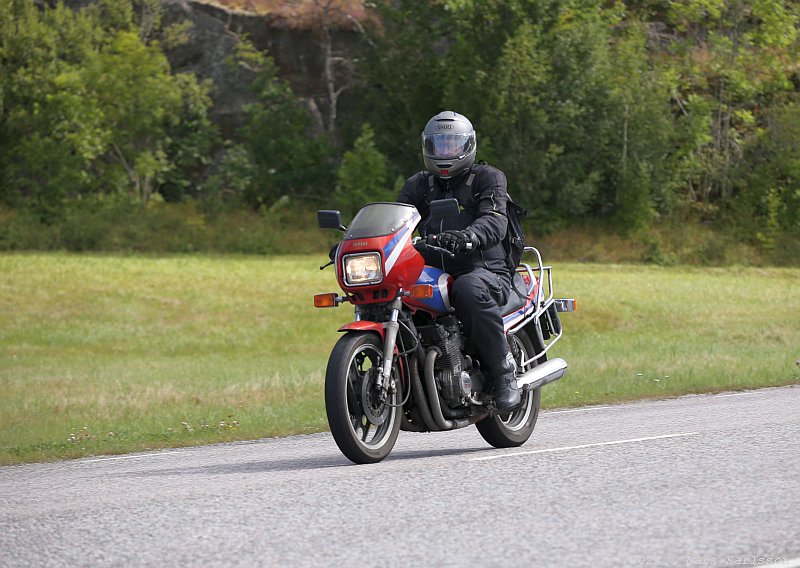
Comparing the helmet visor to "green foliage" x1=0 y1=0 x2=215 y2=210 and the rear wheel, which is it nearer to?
the rear wheel

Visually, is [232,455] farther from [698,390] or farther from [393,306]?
[698,390]

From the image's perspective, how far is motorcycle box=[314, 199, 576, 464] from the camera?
29.8 ft

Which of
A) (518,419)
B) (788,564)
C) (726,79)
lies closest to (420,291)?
(518,419)

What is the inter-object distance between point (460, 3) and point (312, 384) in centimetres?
3882

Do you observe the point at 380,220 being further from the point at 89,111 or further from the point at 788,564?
the point at 89,111

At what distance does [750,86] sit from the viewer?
187 ft

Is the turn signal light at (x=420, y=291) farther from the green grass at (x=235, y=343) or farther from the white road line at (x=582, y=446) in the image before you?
the green grass at (x=235, y=343)

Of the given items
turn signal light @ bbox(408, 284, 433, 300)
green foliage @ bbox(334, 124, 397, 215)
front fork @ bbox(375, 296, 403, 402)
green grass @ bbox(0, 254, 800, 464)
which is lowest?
green foliage @ bbox(334, 124, 397, 215)

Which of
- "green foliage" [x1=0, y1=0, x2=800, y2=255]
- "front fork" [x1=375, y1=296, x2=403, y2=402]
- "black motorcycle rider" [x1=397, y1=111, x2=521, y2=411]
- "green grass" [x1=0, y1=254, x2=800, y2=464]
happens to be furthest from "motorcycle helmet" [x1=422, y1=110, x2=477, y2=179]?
"green foliage" [x1=0, y1=0, x2=800, y2=255]

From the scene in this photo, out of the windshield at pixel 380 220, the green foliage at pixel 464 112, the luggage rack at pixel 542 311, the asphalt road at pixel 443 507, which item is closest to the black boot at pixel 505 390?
the asphalt road at pixel 443 507

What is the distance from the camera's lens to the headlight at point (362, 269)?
30.0 feet

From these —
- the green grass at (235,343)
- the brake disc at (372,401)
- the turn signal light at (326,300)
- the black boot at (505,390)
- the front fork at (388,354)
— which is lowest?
the green grass at (235,343)

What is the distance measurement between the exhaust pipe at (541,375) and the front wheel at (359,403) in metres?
1.35

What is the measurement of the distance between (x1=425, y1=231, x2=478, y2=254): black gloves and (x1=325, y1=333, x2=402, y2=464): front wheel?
2.63ft
